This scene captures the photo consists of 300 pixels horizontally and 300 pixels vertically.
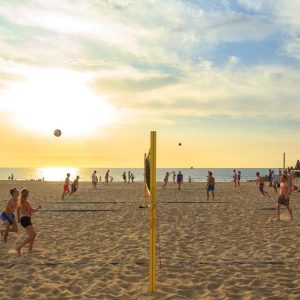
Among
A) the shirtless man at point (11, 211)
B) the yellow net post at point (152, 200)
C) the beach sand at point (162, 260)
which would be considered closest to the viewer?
the yellow net post at point (152, 200)

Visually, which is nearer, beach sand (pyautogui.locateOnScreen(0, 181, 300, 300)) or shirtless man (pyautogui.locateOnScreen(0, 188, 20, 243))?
beach sand (pyautogui.locateOnScreen(0, 181, 300, 300))

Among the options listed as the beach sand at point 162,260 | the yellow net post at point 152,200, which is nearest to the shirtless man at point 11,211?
the beach sand at point 162,260

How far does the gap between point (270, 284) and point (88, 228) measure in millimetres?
6589

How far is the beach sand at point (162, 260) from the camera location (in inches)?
250

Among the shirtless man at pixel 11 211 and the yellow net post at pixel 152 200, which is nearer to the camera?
the yellow net post at pixel 152 200

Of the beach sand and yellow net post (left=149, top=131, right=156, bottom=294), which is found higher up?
yellow net post (left=149, top=131, right=156, bottom=294)

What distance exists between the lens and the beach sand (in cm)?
635

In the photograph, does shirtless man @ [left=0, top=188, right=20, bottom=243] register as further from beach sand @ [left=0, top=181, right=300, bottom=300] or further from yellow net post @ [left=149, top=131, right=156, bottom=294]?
yellow net post @ [left=149, top=131, right=156, bottom=294]

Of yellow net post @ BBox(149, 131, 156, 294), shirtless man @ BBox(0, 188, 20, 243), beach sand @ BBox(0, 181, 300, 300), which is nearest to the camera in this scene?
yellow net post @ BBox(149, 131, 156, 294)

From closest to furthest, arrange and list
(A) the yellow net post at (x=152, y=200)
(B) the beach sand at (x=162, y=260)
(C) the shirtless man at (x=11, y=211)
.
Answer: (A) the yellow net post at (x=152, y=200) → (B) the beach sand at (x=162, y=260) → (C) the shirtless man at (x=11, y=211)

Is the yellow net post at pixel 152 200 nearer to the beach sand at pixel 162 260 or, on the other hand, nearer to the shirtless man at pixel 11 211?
the beach sand at pixel 162 260

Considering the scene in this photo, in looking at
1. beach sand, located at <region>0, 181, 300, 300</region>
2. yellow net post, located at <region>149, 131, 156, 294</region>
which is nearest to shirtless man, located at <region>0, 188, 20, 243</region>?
beach sand, located at <region>0, 181, 300, 300</region>

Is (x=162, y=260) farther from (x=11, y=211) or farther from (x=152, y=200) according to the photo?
(x=11, y=211)

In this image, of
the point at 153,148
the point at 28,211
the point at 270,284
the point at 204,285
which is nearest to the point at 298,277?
the point at 270,284
